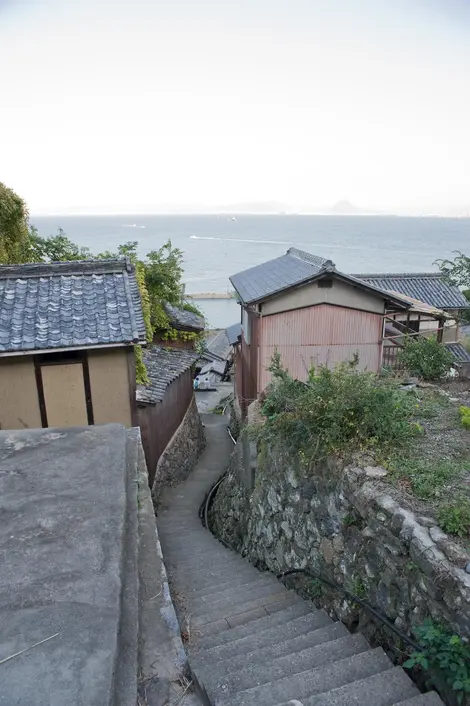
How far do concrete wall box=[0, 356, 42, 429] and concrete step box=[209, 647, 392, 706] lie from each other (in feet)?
27.9

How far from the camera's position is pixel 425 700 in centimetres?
438

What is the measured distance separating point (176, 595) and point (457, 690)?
15.8ft

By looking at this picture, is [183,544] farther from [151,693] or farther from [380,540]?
[151,693]

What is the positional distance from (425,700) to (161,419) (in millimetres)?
12629

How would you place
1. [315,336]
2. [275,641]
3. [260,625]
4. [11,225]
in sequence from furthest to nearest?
[11,225] → [315,336] → [260,625] → [275,641]

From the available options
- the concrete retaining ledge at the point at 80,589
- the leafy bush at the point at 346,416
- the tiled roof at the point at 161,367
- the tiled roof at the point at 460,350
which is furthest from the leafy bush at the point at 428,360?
the concrete retaining ledge at the point at 80,589

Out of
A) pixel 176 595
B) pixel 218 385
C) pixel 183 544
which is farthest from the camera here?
pixel 218 385

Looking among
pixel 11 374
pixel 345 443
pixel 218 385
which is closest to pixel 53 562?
pixel 345 443

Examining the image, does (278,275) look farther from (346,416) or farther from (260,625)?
(260,625)

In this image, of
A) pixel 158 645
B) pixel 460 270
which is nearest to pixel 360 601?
pixel 158 645

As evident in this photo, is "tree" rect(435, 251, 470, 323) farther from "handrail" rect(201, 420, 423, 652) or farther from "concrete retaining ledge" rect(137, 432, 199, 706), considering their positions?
"concrete retaining ledge" rect(137, 432, 199, 706)

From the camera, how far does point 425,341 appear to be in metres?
15.1

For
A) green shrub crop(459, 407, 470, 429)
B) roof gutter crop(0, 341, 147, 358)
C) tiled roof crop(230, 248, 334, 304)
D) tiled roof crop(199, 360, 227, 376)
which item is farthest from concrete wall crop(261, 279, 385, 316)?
tiled roof crop(199, 360, 227, 376)

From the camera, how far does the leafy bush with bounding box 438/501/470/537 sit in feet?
17.7
